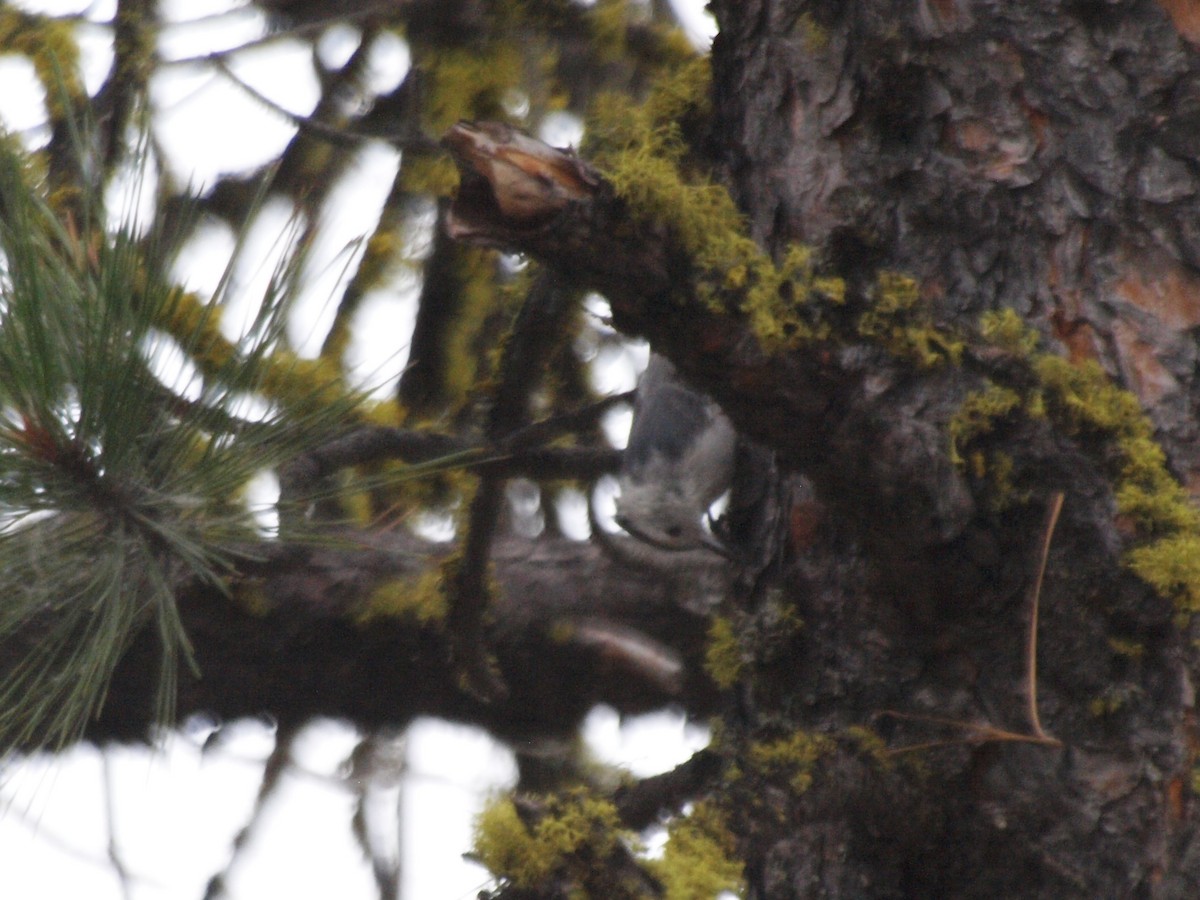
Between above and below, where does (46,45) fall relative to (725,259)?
above

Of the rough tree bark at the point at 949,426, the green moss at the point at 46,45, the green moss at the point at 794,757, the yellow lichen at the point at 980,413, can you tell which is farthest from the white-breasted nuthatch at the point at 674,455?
the green moss at the point at 46,45

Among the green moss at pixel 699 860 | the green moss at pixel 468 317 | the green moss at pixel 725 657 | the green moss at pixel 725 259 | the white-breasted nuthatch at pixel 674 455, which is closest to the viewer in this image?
the green moss at pixel 725 259

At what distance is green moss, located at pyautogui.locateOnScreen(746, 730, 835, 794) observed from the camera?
126cm

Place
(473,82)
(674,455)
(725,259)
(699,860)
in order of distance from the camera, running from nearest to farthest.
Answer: (725,259), (699,860), (674,455), (473,82)

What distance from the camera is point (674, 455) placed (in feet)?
6.41

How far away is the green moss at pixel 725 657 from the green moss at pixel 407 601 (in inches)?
33.4

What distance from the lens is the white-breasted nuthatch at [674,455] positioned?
189 centimetres

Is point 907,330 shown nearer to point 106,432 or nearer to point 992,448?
point 992,448

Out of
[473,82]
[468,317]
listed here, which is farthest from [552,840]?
[473,82]

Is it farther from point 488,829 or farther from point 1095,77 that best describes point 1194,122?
point 488,829

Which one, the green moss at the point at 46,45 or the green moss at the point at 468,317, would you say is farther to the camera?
the green moss at the point at 468,317

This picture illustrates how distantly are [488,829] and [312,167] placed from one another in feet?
4.53

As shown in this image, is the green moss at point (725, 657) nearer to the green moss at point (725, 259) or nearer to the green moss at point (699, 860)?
the green moss at point (699, 860)

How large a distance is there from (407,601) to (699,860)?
1.08 meters
